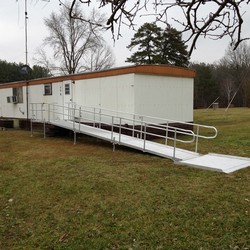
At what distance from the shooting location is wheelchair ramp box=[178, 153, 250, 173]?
7.04m

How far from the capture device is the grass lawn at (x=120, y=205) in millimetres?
4016

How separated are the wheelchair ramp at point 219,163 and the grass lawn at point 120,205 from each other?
10.3 inches

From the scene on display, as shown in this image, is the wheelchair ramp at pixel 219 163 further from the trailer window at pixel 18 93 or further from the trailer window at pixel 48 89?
the trailer window at pixel 18 93

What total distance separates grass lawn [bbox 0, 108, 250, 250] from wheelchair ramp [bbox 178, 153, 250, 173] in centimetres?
26

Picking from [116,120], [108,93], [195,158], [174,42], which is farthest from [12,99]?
[174,42]

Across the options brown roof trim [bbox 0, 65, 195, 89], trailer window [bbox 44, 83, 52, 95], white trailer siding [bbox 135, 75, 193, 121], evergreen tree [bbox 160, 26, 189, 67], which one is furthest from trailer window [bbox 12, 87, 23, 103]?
evergreen tree [bbox 160, 26, 189, 67]

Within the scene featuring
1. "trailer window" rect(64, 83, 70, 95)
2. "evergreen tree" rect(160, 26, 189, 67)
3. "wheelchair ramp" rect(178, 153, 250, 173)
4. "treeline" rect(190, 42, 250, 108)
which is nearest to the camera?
"evergreen tree" rect(160, 26, 189, 67)

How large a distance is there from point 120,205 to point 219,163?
3.36 m

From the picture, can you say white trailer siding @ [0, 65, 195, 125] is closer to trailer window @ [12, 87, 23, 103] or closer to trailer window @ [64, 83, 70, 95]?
trailer window @ [64, 83, 70, 95]

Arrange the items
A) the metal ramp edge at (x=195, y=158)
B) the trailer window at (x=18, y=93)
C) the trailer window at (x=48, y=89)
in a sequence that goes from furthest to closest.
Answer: the trailer window at (x=18, y=93) < the trailer window at (x=48, y=89) < the metal ramp edge at (x=195, y=158)

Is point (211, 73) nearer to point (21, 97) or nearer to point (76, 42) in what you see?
point (76, 42)

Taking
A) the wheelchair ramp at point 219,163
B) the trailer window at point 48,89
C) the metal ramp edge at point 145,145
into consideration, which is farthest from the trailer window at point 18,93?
the wheelchair ramp at point 219,163

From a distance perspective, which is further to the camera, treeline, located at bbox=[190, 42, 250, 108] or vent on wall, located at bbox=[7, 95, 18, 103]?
treeline, located at bbox=[190, 42, 250, 108]

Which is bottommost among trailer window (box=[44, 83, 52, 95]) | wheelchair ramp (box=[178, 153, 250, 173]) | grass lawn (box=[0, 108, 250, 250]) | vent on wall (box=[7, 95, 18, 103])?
grass lawn (box=[0, 108, 250, 250])
